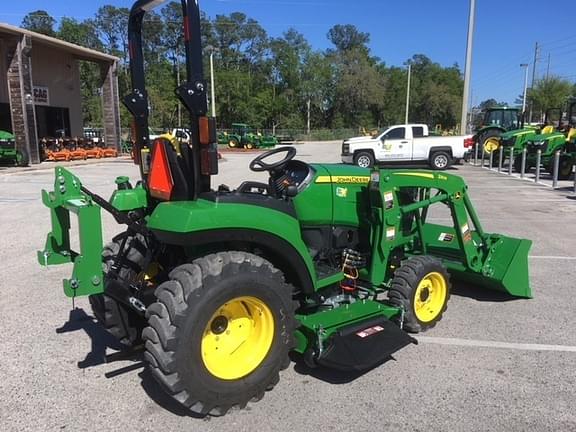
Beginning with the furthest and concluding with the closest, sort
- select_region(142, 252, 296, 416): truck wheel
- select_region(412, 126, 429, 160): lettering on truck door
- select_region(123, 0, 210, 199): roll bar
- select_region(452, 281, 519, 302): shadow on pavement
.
A: 1. select_region(412, 126, 429, 160): lettering on truck door
2. select_region(452, 281, 519, 302): shadow on pavement
3. select_region(123, 0, 210, 199): roll bar
4. select_region(142, 252, 296, 416): truck wheel

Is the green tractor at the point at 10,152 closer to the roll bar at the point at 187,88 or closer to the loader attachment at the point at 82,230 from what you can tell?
the roll bar at the point at 187,88

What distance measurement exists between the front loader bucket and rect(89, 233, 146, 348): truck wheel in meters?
3.15

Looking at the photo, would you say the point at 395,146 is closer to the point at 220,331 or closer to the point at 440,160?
the point at 440,160

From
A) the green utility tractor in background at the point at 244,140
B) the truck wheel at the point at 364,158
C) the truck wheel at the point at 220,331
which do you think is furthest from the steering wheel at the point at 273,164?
the green utility tractor in background at the point at 244,140

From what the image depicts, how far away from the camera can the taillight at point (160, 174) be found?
336cm

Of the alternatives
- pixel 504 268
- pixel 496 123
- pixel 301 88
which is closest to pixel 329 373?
pixel 504 268

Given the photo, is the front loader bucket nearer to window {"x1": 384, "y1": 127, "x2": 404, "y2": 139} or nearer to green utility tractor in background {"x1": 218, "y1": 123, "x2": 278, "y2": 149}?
window {"x1": 384, "y1": 127, "x2": 404, "y2": 139}

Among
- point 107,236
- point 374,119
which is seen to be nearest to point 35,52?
point 107,236

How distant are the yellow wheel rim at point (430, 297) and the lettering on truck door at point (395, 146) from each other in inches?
651

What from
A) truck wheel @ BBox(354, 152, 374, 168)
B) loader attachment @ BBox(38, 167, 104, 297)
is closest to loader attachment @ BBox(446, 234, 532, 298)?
loader attachment @ BBox(38, 167, 104, 297)

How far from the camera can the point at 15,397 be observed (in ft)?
10.7

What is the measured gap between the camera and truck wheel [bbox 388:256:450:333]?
4117 millimetres

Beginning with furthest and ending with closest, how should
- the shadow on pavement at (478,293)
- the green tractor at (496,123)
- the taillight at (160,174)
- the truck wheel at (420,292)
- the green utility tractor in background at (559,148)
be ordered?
1. the green tractor at (496,123)
2. the green utility tractor in background at (559,148)
3. the shadow on pavement at (478,293)
4. the truck wheel at (420,292)
5. the taillight at (160,174)

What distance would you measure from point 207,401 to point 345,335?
1.08 metres
